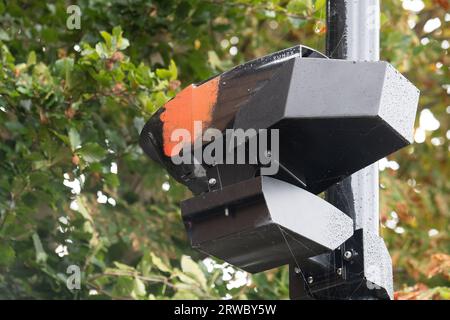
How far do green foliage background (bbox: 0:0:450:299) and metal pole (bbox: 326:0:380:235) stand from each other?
215cm

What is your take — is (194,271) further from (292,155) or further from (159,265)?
(292,155)

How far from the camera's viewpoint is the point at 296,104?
8.61ft

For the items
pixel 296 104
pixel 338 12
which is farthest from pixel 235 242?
pixel 338 12

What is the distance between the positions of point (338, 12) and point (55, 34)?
3.01 m

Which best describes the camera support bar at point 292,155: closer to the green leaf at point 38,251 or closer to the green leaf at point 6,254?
the green leaf at point 6,254

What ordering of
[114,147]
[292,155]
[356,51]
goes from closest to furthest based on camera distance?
[292,155] → [356,51] → [114,147]

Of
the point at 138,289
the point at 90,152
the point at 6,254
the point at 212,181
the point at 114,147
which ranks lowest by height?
the point at 212,181

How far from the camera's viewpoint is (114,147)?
579 cm

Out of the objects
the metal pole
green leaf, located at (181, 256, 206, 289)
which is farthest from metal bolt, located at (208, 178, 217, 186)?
green leaf, located at (181, 256, 206, 289)

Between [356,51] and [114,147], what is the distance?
2.94 metres

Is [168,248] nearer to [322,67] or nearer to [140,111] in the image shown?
[140,111]

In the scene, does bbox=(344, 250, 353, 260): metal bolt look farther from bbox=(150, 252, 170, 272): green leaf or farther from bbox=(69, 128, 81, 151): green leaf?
bbox=(150, 252, 170, 272): green leaf

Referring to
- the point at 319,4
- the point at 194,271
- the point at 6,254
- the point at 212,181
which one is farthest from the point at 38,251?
the point at 212,181

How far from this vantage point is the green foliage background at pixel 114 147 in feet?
17.4
